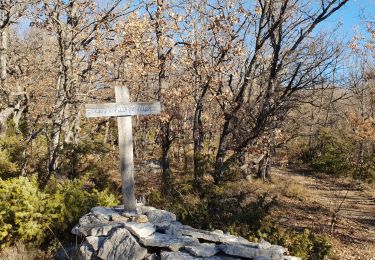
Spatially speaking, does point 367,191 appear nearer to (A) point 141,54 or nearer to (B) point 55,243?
(A) point 141,54

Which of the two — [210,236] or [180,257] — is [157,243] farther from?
[210,236]

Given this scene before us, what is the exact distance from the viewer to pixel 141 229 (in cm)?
471

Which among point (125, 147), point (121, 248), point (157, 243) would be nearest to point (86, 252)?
point (121, 248)

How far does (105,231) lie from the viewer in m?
4.95

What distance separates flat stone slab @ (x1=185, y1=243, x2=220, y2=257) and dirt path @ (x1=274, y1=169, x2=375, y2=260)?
5183mm

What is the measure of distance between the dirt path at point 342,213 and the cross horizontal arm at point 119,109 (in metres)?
5.73

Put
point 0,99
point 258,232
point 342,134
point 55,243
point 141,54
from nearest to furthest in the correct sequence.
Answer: point 55,243
point 258,232
point 141,54
point 0,99
point 342,134

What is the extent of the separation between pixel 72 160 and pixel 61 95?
1656mm

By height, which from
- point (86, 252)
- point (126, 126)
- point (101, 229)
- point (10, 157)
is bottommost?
point (86, 252)

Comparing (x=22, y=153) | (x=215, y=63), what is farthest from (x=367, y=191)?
(x=22, y=153)

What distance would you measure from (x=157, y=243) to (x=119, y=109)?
6.52 ft

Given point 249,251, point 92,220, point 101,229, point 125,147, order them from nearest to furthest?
point 249,251, point 101,229, point 92,220, point 125,147

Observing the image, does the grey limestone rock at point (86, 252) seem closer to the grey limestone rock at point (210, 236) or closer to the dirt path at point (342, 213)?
the grey limestone rock at point (210, 236)

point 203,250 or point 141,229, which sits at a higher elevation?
point 141,229
